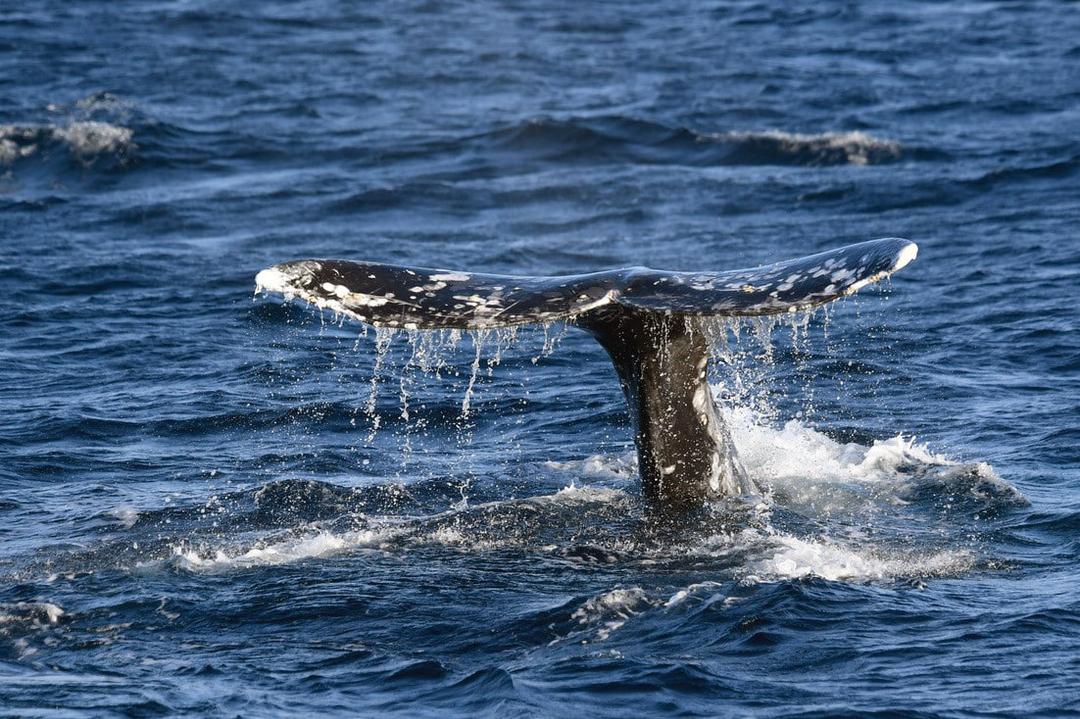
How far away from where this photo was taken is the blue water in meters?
7.00

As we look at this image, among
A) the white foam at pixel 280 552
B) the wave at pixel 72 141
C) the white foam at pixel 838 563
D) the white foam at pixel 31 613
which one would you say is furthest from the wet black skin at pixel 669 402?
the wave at pixel 72 141

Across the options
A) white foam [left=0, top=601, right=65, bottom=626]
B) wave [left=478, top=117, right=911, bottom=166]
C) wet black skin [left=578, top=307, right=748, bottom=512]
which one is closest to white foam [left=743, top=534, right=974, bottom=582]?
wet black skin [left=578, top=307, right=748, bottom=512]

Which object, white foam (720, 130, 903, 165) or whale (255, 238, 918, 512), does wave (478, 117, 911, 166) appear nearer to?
white foam (720, 130, 903, 165)

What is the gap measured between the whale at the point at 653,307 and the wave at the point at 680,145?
13.4m

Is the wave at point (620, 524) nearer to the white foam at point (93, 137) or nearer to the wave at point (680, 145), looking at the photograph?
the wave at point (680, 145)

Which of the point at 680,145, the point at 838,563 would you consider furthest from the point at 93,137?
the point at 838,563

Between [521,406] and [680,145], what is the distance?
1130cm

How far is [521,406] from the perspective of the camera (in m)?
12.0

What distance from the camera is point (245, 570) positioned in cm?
811

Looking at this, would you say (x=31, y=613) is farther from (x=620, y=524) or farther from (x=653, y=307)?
(x=653, y=307)

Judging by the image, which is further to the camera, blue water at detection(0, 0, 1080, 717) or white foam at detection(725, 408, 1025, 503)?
white foam at detection(725, 408, 1025, 503)

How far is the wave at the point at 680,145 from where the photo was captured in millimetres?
21500

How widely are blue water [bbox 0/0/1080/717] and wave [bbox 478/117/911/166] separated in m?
0.07

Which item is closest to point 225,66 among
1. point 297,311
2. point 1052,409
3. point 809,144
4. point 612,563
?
point 809,144
